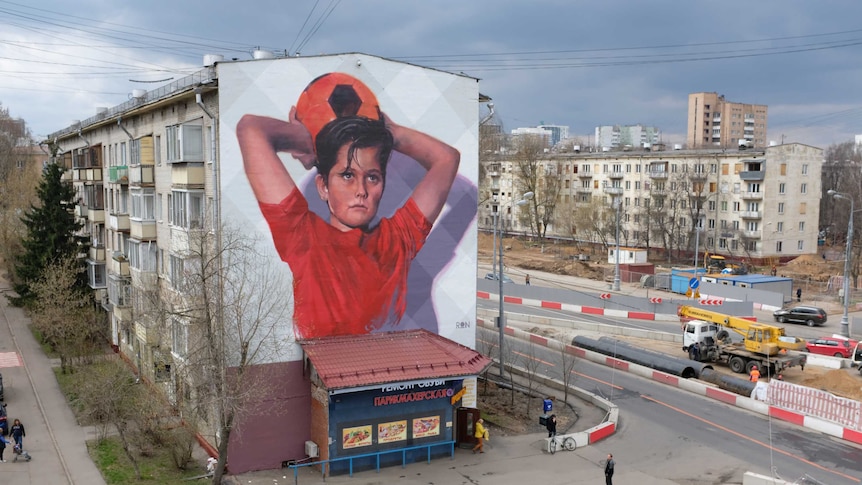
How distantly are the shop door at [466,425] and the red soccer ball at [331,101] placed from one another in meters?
11.7

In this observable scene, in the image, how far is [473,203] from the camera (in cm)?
2969

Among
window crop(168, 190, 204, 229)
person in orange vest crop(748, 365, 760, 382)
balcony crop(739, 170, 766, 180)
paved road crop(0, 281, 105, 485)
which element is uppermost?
balcony crop(739, 170, 766, 180)

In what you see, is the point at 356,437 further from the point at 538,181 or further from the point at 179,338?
the point at 538,181

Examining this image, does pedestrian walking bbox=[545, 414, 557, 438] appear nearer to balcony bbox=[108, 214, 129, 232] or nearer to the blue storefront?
the blue storefront

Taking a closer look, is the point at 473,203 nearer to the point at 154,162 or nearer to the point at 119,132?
the point at 154,162

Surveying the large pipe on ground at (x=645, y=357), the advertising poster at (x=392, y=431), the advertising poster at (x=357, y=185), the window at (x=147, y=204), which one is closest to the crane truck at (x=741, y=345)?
the large pipe on ground at (x=645, y=357)

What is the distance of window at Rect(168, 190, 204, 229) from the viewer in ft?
89.1

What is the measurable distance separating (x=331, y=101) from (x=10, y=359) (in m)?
28.4

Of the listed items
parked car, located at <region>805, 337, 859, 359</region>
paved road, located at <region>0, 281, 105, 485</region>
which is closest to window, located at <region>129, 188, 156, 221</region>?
paved road, located at <region>0, 281, 105, 485</region>

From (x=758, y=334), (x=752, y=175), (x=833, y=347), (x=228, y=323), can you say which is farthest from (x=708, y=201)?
(x=228, y=323)

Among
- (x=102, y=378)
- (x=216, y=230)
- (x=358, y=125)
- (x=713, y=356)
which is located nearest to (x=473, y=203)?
(x=358, y=125)

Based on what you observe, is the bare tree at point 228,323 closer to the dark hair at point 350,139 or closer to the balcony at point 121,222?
the dark hair at point 350,139

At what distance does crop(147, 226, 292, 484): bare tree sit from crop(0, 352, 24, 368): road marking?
19233 millimetres

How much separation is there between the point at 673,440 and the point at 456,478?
31.3 feet
